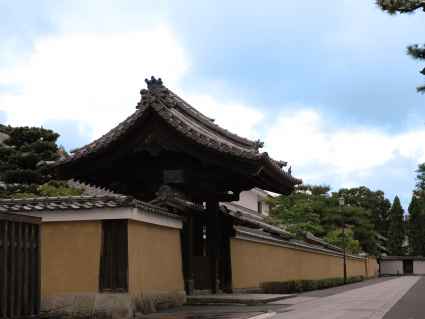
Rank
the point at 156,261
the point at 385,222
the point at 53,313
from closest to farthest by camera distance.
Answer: the point at 53,313, the point at 156,261, the point at 385,222

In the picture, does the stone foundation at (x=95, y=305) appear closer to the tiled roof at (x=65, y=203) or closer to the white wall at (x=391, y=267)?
the tiled roof at (x=65, y=203)

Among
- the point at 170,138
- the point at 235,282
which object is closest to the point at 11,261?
the point at 170,138

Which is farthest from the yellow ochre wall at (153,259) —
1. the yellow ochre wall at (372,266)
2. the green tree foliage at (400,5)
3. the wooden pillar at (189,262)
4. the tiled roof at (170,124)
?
the yellow ochre wall at (372,266)

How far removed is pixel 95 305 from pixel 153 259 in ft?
7.64

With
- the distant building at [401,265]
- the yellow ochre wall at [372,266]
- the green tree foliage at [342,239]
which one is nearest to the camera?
the green tree foliage at [342,239]

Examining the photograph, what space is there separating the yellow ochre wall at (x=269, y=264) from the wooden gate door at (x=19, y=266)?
11.8 m

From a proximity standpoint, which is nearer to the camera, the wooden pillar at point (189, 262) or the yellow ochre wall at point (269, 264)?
the wooden pillar at point (189, 262)

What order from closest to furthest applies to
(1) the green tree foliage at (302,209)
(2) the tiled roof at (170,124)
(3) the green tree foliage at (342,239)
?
1. (2) the tiled roof at (170,124)
2. (1) the green tree foliage at (302,209)
3. (3) the green tree foliage at (342,239)

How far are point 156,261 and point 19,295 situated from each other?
4.85 metres

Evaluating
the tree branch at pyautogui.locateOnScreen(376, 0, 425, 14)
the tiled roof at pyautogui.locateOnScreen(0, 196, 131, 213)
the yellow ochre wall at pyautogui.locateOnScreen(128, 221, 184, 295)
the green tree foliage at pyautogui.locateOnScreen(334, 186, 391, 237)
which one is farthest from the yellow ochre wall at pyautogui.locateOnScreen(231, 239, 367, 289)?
the green tree foliage at pyautogui.locateOnScreen(334, 186, 391, 237)

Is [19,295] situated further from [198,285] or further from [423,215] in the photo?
[423,215]

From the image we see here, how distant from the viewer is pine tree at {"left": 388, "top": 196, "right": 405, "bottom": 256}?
313 ft

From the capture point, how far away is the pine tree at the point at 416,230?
308ft

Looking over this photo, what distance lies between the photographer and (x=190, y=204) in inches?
734
